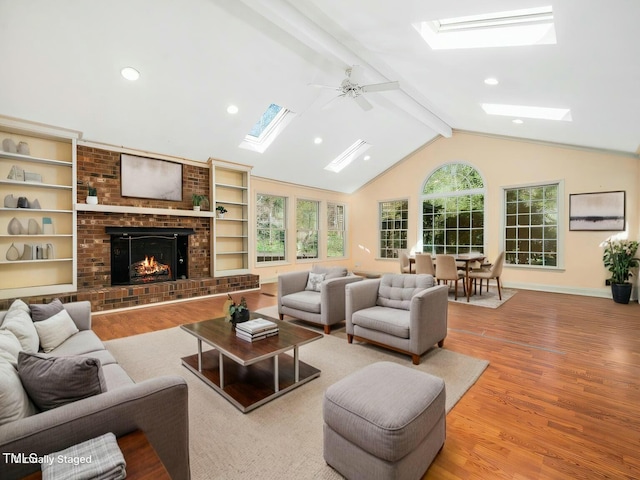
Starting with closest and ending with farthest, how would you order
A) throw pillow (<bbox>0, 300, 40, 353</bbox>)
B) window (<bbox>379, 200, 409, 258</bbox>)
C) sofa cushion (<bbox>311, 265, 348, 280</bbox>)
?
throw pillow (<bbox>0, 300, 40, 353</bbox>) → sofa cushion (<bbox>311, 265, 348, 280</bbox>) → window (<bbox>379, 200, 409, 258</bbox>)

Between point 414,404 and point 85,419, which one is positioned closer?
point 85,419

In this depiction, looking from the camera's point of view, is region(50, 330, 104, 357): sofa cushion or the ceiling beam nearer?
region(50, 330, 104, 357): sofa cushion

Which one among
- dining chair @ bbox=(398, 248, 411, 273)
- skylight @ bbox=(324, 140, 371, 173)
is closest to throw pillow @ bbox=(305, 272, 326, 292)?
dining chair @ bbox=(398, 248, 411, 273)

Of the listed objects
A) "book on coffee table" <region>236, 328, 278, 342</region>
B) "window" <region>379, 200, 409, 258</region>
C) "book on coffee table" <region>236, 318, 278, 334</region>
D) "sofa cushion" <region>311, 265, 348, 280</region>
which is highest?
"window" <region>379, 200, 409, 258</region>

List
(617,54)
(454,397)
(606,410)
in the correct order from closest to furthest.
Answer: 1. (606,410)
2. (454,397)
3. (617,54)

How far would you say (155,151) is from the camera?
554cm

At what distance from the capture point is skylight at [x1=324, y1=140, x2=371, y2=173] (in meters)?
7.57

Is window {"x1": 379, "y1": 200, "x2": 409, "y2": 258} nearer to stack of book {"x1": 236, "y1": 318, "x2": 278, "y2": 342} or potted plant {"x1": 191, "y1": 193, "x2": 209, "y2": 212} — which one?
potted plant {"x1": 191, "y1": 193, "x2": 209, "y2": 212}

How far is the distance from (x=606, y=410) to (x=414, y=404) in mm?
1752

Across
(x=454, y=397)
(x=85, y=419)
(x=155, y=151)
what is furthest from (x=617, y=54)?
(x=155, y=151)

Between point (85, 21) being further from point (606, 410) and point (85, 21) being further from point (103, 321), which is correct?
point (606, 410)

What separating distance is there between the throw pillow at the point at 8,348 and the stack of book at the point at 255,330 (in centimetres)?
133

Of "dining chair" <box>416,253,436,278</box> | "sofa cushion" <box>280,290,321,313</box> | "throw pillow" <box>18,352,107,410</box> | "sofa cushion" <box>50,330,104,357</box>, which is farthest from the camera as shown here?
"dining chair" <box>416,253,436,278</box>

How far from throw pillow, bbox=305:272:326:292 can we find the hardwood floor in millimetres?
1554
